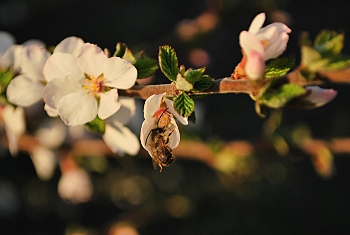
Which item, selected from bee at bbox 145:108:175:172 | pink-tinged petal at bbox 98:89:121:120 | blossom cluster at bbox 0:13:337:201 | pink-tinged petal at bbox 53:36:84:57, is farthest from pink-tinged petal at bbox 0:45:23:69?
bee at bbox 145:108:175:172

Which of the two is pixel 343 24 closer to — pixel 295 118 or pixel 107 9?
pixel 295 118

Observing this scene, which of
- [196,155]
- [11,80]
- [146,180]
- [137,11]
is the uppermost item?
[11,80]

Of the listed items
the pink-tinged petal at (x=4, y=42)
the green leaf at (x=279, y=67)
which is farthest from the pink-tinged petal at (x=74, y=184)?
the green leaf at (x=279, y=67)

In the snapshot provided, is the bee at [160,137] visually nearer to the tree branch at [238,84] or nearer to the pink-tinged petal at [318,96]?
the tree branch at [238,84]

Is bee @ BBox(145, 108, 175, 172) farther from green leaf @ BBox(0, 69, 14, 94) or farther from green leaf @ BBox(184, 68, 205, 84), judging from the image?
green leaf @ BBox(0, 69, 14, 94)

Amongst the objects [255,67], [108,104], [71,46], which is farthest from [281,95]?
[71,46]

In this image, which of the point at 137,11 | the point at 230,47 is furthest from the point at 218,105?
the point at 137,11
